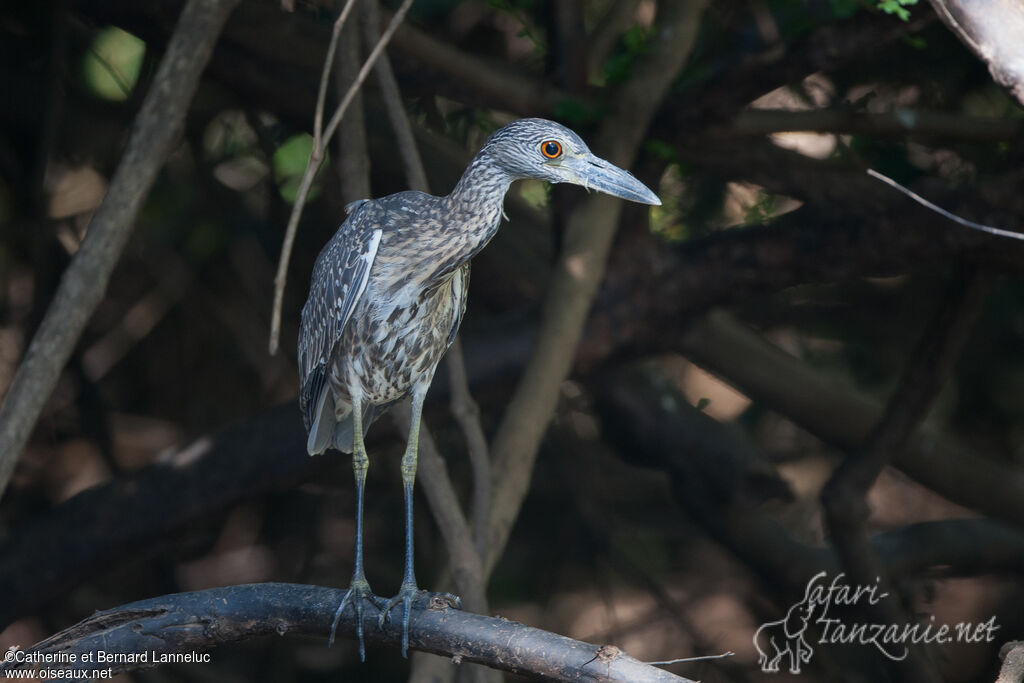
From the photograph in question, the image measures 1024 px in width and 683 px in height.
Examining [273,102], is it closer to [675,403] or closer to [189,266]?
[189,266]

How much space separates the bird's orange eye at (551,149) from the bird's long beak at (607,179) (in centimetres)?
4

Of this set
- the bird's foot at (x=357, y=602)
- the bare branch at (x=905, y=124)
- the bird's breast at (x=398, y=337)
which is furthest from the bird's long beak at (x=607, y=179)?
the bare branch at (x=905, y=124)

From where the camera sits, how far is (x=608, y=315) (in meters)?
4.18

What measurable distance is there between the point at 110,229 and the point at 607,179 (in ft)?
4.72

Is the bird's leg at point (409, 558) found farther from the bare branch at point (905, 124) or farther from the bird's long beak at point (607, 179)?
the bare branch at point (905, 124)

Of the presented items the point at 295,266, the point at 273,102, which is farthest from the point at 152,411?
the point at 273,102

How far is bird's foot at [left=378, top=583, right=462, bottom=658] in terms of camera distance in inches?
92.7

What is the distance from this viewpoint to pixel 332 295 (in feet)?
8.84

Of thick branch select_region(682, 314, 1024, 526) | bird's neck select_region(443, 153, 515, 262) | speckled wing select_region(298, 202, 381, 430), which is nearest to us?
bird's neck select_region(443, 153, 515, 262)

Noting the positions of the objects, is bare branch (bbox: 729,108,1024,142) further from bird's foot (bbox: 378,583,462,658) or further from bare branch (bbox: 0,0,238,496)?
bird's foot (bbox: 378,583,462,658)

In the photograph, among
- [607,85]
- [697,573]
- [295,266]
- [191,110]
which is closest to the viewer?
[607,85]

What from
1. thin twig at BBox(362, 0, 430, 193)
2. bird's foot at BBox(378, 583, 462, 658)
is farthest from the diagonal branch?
bird's foot at BBox(378, 583, 462, 658)

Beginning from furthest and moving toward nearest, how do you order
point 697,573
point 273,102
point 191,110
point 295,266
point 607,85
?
1. point 697,573
2. point 295,266
3. point 191,110
4. point 273,102
5. point 607,85

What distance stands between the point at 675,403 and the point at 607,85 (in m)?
1.63
